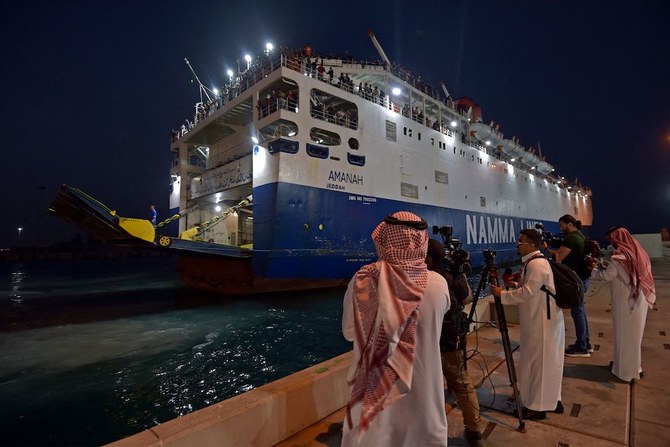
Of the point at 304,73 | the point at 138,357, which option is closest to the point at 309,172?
the point at 304,73

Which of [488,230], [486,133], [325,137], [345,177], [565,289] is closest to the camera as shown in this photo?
[565,289]

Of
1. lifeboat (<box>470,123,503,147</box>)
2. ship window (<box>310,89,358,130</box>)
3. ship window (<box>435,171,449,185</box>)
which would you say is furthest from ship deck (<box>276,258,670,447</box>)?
lifeboat (<box>470,123,503,147</box>)

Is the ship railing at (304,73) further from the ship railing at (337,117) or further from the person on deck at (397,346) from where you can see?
the person on deck at (397,346)

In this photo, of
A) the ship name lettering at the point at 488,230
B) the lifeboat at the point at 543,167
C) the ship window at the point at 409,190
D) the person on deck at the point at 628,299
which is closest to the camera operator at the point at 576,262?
the person on deck at the point at 628,299

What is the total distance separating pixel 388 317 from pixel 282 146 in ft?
34.6

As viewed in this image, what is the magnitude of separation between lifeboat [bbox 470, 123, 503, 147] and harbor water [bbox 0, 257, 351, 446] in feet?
57.1

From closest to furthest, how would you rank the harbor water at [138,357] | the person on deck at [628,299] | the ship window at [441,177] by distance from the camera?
the person on deck at [628,299]
the harbor water at [138,357]
the ship window at [441,177]

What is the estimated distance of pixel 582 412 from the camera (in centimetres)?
280

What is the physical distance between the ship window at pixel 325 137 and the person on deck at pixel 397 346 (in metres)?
11.6

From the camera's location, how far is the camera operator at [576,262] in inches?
164

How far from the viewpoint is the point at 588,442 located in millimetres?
2385

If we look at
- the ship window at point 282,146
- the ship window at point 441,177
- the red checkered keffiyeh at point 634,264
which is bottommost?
the red checkered keffiyeh at point 634,264

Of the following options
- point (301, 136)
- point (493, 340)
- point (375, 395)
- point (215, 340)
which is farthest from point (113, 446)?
point (301, 136)

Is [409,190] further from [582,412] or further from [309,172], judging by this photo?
[582,412]
